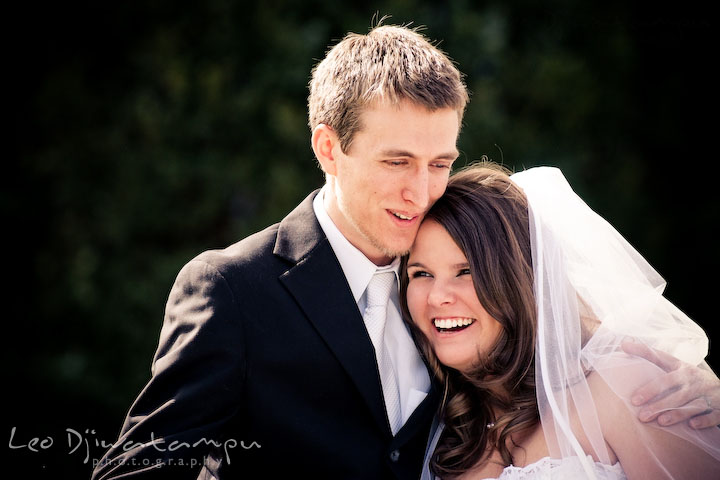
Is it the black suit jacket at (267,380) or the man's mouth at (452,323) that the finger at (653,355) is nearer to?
the man's mouth at (452,323)

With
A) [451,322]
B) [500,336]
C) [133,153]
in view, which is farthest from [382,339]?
[133,153]

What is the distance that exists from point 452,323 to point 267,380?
773 mm

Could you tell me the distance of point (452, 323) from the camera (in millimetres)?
2887

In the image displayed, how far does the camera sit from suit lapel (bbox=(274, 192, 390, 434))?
104 inches

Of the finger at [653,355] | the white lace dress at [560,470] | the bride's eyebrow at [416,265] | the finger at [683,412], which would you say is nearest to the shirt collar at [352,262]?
the bride's eyebrow at [416,265]

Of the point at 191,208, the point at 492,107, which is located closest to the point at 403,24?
the point at 492,107

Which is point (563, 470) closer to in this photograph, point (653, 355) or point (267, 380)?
point (653, 355)

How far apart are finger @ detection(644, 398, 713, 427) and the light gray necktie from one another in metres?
0.95

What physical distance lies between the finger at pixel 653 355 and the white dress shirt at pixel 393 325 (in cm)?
81

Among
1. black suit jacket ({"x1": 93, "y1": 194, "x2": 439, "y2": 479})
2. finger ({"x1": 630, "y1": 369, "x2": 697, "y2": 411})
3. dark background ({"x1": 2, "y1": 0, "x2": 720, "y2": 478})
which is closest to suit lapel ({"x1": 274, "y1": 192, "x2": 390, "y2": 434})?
black suit jacket ({"x1": 93, "y1": 194, "x2": 439, "y2": 479})

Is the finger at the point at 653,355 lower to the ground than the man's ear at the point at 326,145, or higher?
lower

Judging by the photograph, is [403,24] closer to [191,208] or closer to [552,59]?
[552,59]

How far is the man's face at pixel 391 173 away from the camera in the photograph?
9.02 feet

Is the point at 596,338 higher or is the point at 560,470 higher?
the point at 596,338
